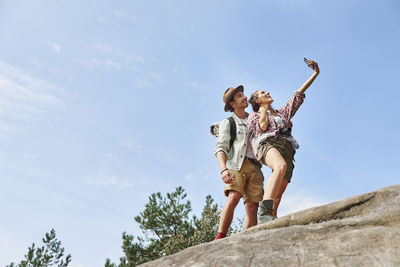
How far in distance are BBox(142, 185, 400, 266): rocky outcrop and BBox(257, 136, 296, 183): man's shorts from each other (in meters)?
1.65

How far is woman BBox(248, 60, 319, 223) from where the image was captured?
14.3ft

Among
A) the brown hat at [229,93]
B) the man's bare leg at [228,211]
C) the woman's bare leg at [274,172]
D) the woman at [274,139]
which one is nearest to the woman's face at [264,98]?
the woman at [274,139]

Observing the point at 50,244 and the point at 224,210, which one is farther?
the point at 50,244

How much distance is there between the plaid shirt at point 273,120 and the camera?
4.95 metres

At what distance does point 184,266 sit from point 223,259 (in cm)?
30

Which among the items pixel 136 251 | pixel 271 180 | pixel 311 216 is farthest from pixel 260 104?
pixel 136 251

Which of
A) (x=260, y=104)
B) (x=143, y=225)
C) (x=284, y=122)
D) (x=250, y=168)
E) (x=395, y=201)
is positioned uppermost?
(x=143, y=225)

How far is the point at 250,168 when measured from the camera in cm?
518

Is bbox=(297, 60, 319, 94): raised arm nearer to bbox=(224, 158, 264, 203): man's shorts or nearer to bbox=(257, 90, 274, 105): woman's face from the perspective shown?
bbox=(257, 90, 274, 105): woman's face

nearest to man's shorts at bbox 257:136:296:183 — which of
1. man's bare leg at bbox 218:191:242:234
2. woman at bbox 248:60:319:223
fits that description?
woman at bbox 248:60:319:223

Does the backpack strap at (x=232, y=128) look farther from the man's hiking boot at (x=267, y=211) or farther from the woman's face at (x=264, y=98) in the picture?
the man's hiking boot at (x=267, y=211)

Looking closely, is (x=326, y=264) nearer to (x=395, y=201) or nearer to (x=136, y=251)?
(x=395, y=201)

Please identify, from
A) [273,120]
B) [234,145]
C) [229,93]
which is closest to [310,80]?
[273,120]

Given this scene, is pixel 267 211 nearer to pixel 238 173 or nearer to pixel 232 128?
pixel 238 173
